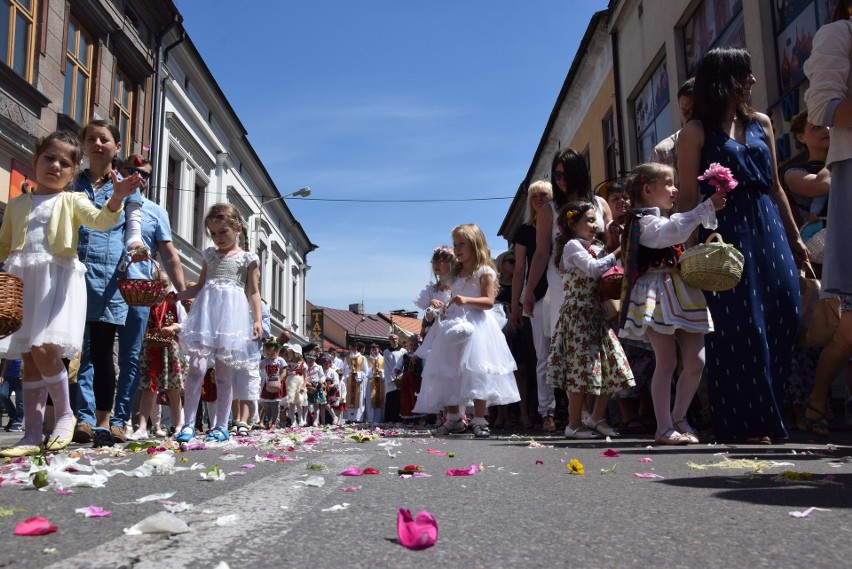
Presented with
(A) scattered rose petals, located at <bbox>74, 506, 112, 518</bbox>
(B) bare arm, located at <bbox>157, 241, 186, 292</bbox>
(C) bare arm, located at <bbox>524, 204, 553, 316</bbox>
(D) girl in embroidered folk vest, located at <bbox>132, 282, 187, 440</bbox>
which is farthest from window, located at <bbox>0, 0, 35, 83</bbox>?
(A) scattered rose petals, located at <bbox>74, 506, 112, 518</bbox>

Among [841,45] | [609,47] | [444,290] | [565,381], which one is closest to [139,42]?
[609,47]

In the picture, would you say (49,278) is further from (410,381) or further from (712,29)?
(712,29)

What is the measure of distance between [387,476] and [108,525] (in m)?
1.33

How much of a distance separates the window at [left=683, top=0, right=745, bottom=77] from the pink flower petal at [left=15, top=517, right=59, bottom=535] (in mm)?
11348

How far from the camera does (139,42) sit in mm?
19031

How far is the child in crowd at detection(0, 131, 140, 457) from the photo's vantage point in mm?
4422

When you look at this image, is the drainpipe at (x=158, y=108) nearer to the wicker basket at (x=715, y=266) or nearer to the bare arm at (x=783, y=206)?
the bare arm at (x=783, y=206)

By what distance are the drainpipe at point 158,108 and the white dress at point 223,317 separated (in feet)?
48.1

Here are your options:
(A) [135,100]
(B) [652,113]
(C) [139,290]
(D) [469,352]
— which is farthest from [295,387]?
(C) [139,290]

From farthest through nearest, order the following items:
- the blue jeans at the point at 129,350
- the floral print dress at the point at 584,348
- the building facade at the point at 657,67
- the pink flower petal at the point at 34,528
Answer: the building facade at the point at 657,67, the blue jeans at the point at 129,350, the floral print dress at the point at 584,348, the pink flower petal at the point at 34,528

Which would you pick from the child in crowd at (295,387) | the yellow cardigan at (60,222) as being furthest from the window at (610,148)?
the yellow cardigan at (60,222)

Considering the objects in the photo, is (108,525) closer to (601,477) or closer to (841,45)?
(601,477)

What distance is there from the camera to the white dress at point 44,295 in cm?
441

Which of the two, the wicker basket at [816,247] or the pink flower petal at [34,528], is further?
the wicker basket at [816,247]
